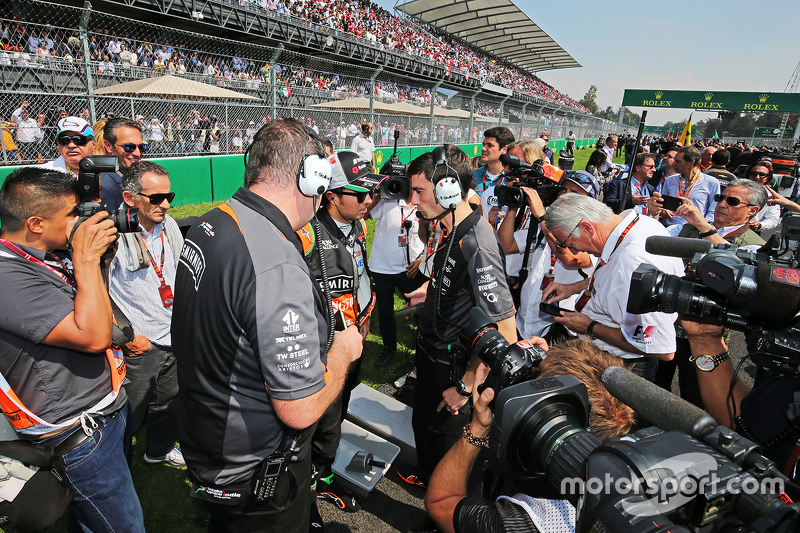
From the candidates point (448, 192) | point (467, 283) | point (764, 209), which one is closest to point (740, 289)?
point (467, 283)

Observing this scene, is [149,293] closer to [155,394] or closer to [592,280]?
[155,394]

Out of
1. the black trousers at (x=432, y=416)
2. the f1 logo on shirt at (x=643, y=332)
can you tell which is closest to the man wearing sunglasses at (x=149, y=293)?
the black trousers at (x=432, y=416)

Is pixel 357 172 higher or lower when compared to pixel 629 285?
higher

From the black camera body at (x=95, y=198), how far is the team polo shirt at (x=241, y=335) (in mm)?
773

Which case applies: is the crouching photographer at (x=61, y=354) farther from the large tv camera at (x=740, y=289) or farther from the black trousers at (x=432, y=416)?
the large tv camera at (x=740, y=289)

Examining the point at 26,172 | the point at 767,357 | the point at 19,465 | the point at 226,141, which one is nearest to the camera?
the point at 767,357

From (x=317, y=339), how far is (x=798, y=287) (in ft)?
4.62

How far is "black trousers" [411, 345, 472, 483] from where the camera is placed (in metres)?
2.60

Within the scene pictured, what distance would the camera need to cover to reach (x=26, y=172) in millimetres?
1977

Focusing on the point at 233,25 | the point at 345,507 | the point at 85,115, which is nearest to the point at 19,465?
the point at 345,507

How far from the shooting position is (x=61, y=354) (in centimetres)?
182

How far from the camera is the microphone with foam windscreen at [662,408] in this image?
0.94 meters

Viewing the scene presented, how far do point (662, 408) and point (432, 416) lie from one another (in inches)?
72.6

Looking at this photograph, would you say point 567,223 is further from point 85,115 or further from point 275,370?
point 85,115
